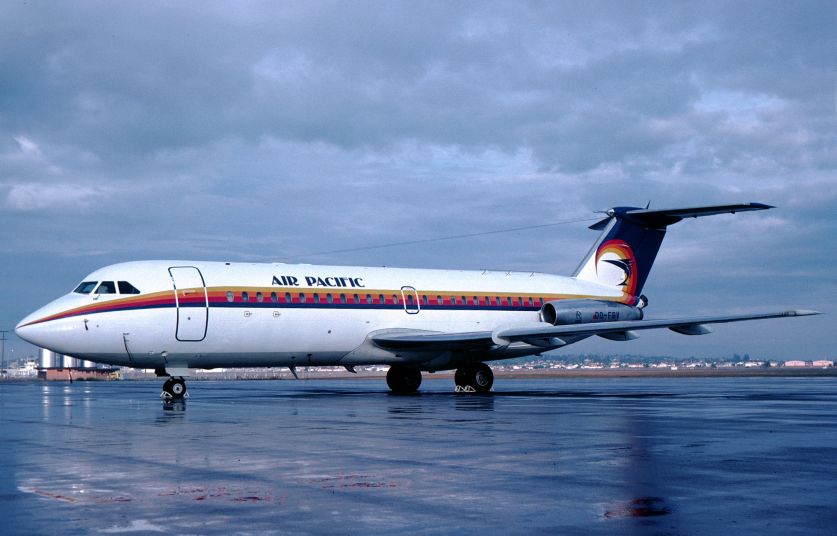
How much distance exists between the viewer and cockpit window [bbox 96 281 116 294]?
26.8 m

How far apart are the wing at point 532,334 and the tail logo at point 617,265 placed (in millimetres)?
5718

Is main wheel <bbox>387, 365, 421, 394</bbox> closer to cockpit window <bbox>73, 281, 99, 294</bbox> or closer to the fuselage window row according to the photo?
the fuselage window row

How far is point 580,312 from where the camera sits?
3409 cm

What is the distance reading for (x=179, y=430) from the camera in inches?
631

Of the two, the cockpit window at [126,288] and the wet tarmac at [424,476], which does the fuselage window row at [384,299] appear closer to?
the cockpit window at [126,288]

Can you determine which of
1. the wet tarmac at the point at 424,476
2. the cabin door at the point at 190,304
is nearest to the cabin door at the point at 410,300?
the cabin door at the point at 190,304

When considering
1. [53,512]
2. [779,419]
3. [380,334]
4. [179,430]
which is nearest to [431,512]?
[53,512]

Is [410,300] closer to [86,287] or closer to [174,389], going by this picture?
[174,389]

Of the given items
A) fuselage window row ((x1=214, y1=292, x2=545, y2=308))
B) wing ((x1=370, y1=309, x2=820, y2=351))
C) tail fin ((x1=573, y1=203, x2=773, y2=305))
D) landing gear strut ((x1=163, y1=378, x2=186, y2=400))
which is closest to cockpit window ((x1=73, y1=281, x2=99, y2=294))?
fuselage window row ((x1=214, y1=292, x2=545, y2=308))

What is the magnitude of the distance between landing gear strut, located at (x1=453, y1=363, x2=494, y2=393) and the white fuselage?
21.2 inches

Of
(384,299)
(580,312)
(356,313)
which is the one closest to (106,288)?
(356,313)

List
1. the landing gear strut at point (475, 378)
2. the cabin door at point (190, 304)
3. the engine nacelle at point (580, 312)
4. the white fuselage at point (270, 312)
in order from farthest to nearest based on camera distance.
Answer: the engine nacelle at point (580, 312) → the landing gear strut at point (475, 378) → the cabin door at point (190, 304) → the white fuselage at point (270, 312)

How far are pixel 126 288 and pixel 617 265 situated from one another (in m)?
20.0

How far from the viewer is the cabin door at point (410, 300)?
107ft
